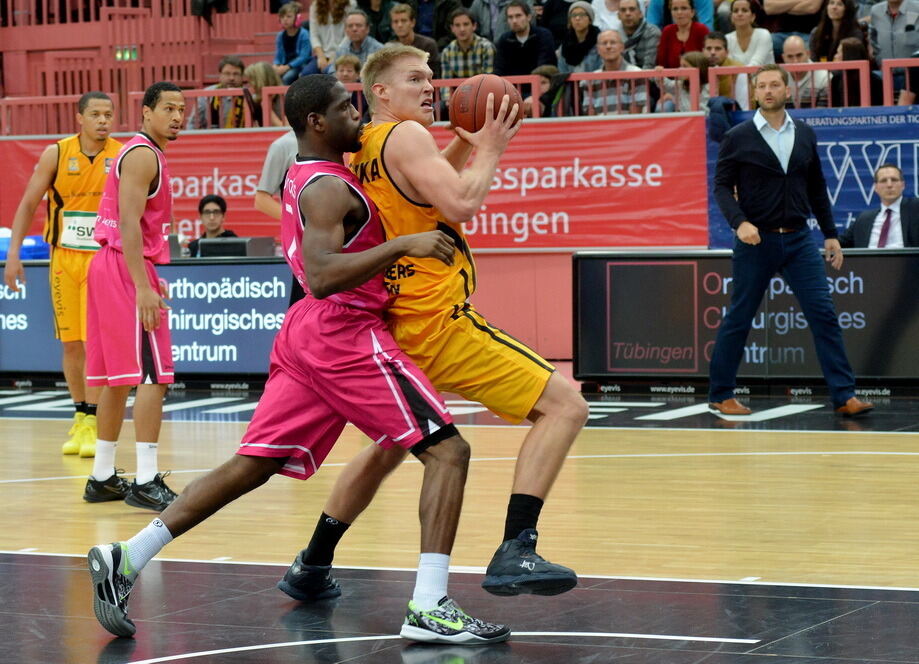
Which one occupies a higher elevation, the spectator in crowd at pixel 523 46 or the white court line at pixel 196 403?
the spectator in crowd at pixel 523 46

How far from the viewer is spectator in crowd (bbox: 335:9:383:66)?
1720 centimetres

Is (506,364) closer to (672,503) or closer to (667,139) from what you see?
(672,503)

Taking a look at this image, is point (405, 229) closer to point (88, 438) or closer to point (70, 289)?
point (70, 289)

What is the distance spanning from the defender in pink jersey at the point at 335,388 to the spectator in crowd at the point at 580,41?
455 inches

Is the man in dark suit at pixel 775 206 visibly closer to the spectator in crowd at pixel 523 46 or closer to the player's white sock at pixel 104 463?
the player's white sock at pixel 104 463

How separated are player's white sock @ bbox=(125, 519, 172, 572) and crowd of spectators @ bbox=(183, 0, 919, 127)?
1043cm

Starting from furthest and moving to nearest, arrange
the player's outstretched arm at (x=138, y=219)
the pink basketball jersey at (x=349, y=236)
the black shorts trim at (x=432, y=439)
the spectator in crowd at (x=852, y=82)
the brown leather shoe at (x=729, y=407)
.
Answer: the spectator in crowd at (x=852, y=82) < the brown leather shoe at (x=729, y=407) < the player's outstretched arm at (x=138, y=219) < the pink basketball jersey at (x=349, y=236) < the black shorts trim at (x=432, y=439)

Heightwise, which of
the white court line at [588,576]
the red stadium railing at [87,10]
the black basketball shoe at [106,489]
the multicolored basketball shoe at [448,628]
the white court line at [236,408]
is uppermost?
the red stadium railing at [87,10]

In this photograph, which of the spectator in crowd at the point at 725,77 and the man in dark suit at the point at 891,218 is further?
the spectator in crowd at the point at 725,77

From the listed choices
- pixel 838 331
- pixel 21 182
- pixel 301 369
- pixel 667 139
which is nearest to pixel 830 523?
pixel 301 369

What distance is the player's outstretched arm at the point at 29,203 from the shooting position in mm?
9453

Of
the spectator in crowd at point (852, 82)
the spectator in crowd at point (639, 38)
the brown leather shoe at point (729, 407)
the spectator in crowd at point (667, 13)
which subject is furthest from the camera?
the spectator in crowd at point (667, 13)

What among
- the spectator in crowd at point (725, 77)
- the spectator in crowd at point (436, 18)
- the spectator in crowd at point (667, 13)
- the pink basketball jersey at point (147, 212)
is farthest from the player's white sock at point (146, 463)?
the spectator in crowd at point (436, 18)

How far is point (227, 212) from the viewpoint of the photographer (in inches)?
656
